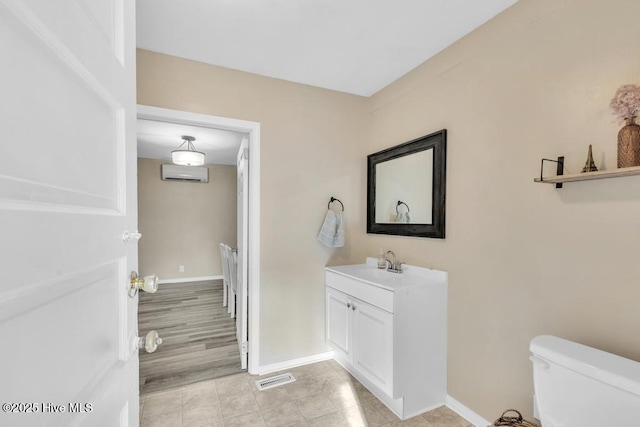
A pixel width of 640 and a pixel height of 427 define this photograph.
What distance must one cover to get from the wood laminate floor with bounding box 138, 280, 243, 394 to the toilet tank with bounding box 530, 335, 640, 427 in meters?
2.16

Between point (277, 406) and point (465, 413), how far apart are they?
124 cm

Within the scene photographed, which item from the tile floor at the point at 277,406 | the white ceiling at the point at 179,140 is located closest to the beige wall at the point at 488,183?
the tile floor at the point at 277,406

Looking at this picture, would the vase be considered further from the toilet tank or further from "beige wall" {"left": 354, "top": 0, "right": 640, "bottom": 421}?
the toilet tank

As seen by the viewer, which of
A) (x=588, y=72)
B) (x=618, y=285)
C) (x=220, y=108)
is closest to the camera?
(x=618, y=285)

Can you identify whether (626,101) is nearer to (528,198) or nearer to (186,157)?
(528,198)

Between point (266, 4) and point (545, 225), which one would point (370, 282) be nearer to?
point (545, 225)

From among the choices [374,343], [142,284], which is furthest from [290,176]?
[142,284]

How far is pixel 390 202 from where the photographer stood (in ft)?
8.50

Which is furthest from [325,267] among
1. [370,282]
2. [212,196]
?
[212,196]

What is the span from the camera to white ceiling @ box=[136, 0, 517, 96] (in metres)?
1.70

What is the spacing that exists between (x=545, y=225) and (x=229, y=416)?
2201mm

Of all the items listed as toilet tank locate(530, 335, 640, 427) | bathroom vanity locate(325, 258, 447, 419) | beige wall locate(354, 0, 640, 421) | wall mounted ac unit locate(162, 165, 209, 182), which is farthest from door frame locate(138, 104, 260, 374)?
wall mounted ac unit locate(162, 165, 209, 182)

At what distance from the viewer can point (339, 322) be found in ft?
8.16

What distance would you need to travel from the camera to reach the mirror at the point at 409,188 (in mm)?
2123
